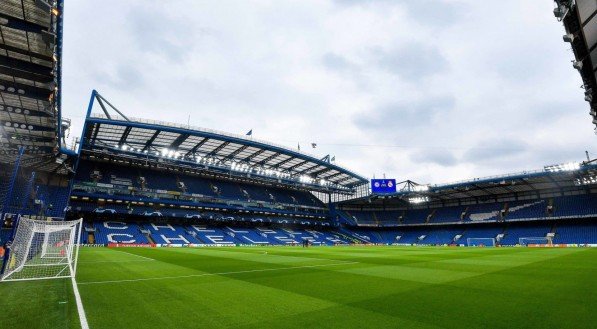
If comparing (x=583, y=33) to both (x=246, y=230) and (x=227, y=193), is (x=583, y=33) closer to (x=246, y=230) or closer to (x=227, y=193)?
(x=246, y=230)

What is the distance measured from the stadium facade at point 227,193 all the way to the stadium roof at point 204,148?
0.20m

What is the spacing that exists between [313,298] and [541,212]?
63054mm

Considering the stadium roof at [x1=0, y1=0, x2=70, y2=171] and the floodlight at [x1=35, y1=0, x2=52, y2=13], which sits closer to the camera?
the floodlight at [x1=35, y1=0, x2=52, y2=13]

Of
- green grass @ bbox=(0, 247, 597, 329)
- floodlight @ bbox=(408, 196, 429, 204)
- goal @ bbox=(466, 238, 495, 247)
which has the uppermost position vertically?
floodlight @ bbox=(408, 196, 429, 204)

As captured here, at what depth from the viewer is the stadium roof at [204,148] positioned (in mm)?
40500

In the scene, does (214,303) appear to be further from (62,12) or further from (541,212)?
(541,212)

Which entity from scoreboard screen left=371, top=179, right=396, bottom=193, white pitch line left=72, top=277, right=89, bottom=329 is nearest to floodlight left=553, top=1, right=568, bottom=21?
white pitch line left=72, top=277, right=89, bottom=329

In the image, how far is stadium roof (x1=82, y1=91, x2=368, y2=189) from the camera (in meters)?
40.5

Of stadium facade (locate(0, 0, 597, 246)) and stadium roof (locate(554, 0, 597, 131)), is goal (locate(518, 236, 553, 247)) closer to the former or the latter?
stadium facade (locate(0, 0, 597, 246))

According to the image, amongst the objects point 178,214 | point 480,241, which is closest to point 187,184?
point 178,214

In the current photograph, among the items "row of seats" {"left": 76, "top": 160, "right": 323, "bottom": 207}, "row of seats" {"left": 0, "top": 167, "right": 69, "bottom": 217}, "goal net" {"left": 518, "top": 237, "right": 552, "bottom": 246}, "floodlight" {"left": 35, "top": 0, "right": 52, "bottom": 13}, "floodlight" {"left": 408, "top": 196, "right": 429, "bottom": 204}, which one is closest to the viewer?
"floodlight" {"left": 35, "top": 0, "right": 52, "bottom": 13}

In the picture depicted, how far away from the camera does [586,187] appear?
169 feet

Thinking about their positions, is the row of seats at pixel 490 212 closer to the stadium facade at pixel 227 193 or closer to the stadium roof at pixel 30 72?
the stadium facade at pixel 227 193

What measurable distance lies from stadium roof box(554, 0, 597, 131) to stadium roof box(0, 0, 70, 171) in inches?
808
